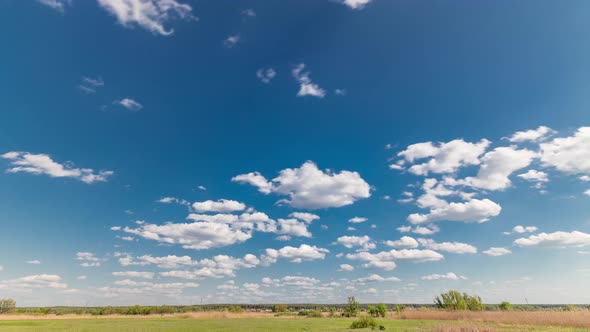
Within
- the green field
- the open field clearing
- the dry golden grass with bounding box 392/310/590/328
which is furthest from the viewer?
the dry golden grass with bounding box 392/310/590/328

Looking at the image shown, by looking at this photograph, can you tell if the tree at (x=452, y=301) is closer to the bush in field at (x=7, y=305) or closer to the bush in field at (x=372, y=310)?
the bush in field at (x=372, y=310)

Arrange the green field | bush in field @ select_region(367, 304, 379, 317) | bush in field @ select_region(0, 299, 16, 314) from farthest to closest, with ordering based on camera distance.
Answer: bush in field @ select_region(0, 299, 16, 314) → bush in field @ select_region(367, 304, 379, 317) → the green field

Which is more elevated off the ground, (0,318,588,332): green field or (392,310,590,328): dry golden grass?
(392,310,590,328): dry golden grass

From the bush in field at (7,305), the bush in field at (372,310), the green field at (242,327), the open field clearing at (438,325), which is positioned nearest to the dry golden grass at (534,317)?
the open field clearing at (438,325)

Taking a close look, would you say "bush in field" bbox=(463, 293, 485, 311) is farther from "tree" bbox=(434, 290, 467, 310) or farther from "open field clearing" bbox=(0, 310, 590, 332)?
"open field clearing" bbox=(0, 310, 590, 332)

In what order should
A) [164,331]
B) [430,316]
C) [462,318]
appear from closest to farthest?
[164,331] < [462,318] < [430,316]

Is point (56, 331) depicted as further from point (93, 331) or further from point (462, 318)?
point (462, 318)

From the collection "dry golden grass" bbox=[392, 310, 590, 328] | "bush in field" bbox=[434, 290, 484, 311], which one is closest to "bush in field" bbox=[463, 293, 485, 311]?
"bush in field" bbox=[434, 290, 484, 311]

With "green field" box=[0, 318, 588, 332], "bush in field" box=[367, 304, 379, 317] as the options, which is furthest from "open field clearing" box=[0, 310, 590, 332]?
"bush in field" box=[367, 304, 379, 317]

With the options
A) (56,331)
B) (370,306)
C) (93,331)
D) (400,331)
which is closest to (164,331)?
(93,331)

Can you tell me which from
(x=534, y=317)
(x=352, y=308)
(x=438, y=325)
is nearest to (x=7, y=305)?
(x=352, y=308)

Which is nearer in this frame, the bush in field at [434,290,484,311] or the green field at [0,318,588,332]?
the green field at [0,318,588,332]

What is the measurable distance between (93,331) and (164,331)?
7036 mm

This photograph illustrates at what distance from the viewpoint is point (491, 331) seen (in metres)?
29.6
